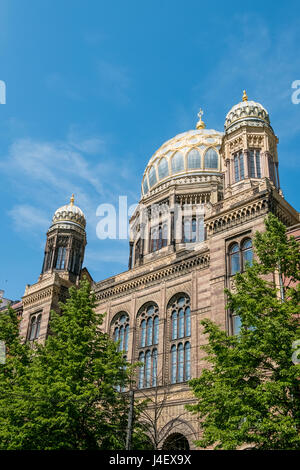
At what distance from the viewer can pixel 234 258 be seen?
26609 mm

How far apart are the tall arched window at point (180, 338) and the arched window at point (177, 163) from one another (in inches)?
669

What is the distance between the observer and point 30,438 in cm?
1947

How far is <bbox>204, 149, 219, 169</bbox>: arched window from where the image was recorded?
43.5 meters

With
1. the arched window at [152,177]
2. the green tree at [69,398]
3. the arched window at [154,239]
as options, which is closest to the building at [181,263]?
the arched window at [154,239]

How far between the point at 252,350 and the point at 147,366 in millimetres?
14477

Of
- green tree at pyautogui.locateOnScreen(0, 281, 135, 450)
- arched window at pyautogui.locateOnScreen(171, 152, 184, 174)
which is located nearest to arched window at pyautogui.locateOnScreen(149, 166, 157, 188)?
arched window at pyautogui.locateOnScreen(171, 152, 184, 174)

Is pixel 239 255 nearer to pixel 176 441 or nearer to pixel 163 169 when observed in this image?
pixel 176 441

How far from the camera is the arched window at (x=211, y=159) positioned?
43.5 meters

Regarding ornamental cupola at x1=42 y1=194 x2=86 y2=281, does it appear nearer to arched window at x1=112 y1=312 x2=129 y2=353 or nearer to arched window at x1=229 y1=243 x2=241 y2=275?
arched window at x1=112 y1=312 x2=129 y2=353

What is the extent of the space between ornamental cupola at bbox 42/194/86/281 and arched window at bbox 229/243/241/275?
16.6 meters

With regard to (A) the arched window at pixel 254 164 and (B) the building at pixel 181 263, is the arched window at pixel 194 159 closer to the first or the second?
(B) the building at pixel 181 263

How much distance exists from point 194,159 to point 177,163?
1.56 m
